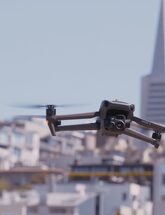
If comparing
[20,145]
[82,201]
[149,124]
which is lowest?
[20,145]

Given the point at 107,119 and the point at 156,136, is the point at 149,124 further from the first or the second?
the point at 107,119

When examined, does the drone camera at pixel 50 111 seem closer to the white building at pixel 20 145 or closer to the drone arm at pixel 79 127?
the drone arm at pixel 79 127

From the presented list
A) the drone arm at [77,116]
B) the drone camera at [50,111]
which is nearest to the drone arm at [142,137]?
the drone arm at [77,116]

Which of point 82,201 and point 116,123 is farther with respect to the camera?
point 82,201

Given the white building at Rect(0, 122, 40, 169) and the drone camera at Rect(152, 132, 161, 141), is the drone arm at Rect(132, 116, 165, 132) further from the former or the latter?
the white building at Rect(0, 122, 40, 169)

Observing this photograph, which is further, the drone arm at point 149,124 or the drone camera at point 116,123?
the drone arm at point 149,124

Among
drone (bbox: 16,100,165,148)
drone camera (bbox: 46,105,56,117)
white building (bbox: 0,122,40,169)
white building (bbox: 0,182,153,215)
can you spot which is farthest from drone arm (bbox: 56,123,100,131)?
white building (bbox: 0,122,40,169)

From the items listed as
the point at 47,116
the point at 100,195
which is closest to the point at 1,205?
the point at 100,195

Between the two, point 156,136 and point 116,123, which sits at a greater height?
Answer: point 116,123

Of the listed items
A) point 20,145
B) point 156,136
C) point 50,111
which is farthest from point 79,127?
point 20,145

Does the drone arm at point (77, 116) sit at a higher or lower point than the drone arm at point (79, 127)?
higher

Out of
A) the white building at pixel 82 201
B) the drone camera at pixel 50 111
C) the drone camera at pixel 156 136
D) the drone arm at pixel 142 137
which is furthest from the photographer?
the white building at pixel 82 201
